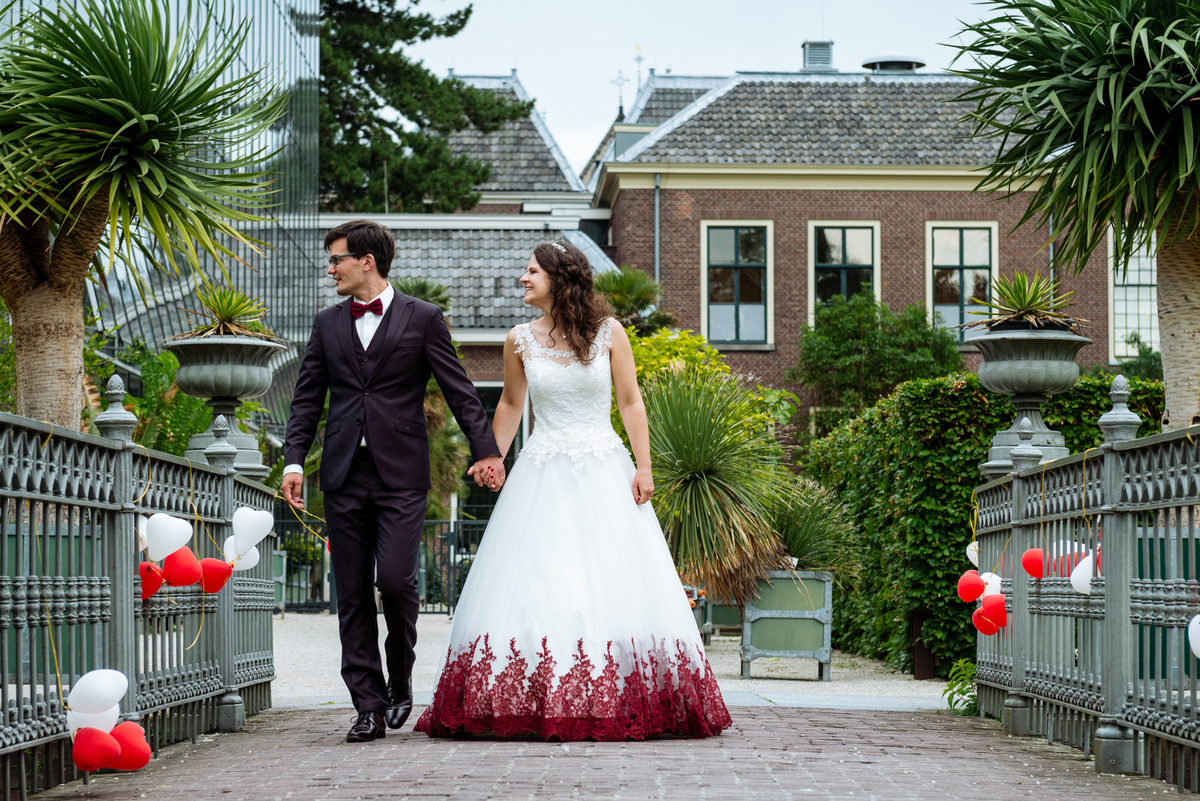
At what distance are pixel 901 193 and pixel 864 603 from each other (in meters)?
18.2

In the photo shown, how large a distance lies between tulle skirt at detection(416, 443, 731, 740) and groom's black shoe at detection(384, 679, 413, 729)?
9 cm

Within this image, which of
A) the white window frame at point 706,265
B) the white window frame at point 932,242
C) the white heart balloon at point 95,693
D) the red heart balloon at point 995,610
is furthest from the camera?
the white window frame at point 932,242

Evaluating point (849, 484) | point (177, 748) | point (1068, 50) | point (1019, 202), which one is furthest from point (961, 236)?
point (177, 748)

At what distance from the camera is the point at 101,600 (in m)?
4.51

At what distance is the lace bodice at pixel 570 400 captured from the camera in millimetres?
5527

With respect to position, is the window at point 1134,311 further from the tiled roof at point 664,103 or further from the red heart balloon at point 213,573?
the red heart balloon at point 213,573

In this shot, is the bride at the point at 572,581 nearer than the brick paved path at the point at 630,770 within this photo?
No

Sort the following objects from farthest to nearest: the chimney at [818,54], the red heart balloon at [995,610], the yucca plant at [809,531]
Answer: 1. the chimney at [818,54]
2. the yucca plant at [809,531]
3. the red heart balloon at [995,610]

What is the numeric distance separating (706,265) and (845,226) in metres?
3.04

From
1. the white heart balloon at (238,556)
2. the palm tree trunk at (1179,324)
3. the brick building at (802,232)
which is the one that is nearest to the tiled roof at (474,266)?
the brick building at (802,232)

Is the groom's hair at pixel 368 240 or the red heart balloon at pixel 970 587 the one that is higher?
the groom's hair at pixel 368 240

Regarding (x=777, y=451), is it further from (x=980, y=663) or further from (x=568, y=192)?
(x=568, y=192)

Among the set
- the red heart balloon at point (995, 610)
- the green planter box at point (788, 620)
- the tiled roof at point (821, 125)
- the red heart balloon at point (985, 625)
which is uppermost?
the tiled roof at point (821, 125)

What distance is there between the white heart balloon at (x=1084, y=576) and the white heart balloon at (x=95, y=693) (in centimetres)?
333
